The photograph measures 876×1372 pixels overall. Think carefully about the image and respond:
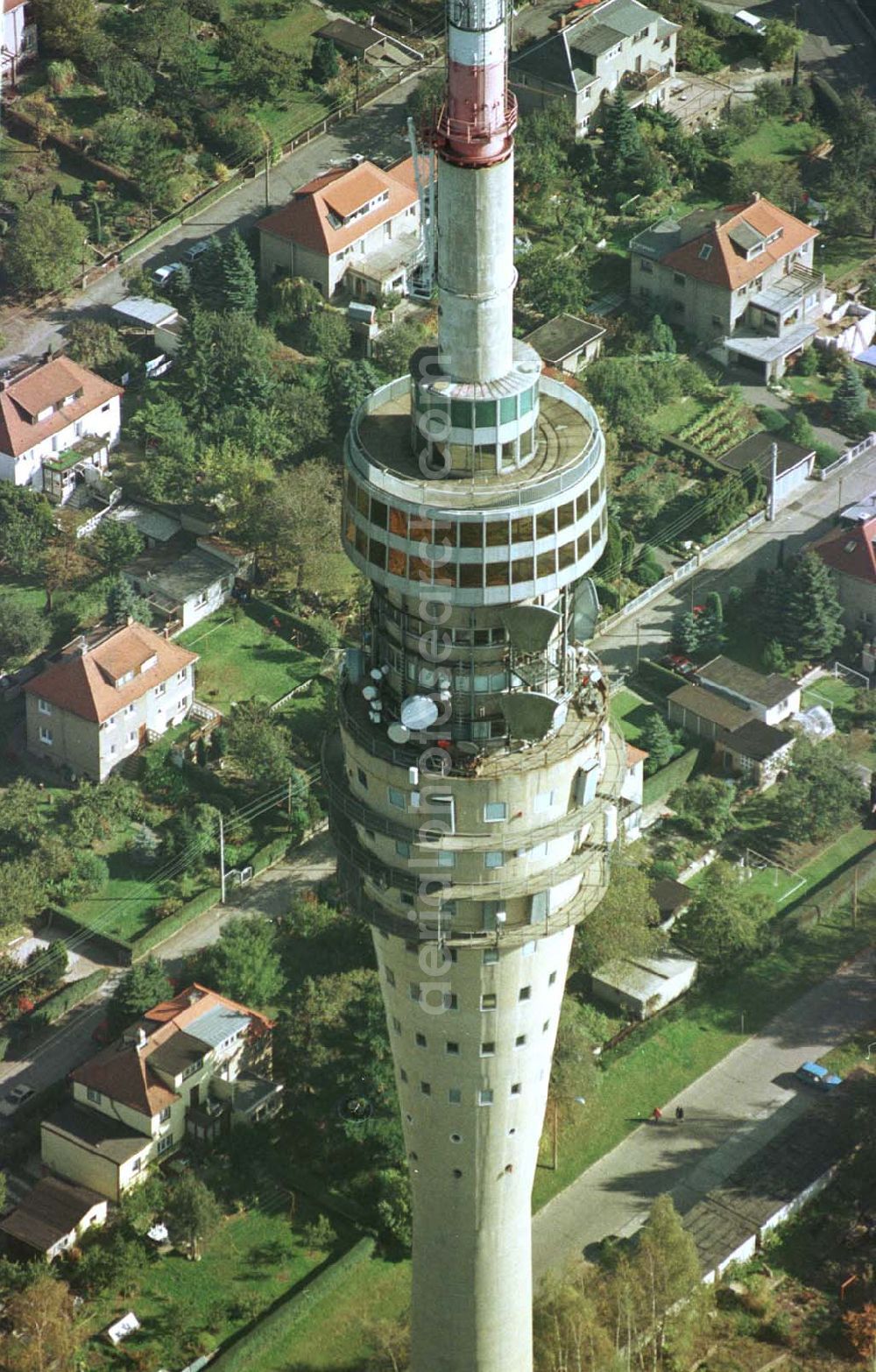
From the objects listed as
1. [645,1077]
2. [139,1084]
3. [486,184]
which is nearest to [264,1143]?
[139,1084]

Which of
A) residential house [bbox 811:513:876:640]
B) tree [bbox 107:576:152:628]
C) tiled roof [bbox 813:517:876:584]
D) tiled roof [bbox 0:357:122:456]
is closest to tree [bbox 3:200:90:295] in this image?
tiled roof [bbox 0:357:122:456]

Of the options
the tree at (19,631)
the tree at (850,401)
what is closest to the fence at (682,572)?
the tree at (850,401)

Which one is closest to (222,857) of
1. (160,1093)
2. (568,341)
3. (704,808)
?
(160,1093)

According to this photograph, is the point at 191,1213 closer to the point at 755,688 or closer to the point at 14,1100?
the point at 14,1100

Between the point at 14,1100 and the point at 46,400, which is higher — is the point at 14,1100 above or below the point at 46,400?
below

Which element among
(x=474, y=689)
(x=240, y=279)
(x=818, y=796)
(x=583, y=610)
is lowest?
(x=818, y=796)

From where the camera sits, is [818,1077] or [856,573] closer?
[818,1077]

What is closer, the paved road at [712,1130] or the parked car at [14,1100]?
the paved road at [712,1130]

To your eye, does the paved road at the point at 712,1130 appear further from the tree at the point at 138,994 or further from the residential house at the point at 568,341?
the residential house at the point at 568,341
